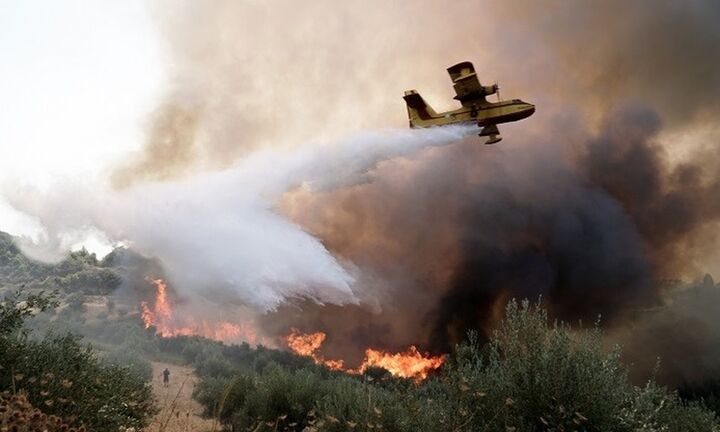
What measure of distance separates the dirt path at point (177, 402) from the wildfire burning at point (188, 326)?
16548 millimetres

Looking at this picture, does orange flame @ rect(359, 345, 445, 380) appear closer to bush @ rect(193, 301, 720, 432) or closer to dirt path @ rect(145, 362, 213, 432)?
dirt path @ rect(145, 362, 213, 432)

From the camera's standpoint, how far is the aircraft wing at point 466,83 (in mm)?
22844

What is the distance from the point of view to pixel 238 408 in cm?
2091

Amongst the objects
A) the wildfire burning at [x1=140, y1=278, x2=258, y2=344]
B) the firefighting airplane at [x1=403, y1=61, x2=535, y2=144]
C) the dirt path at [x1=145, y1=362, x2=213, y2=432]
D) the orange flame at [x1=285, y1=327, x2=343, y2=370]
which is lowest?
the dirt path at [x1=145, y1=362, x2=213, y2=432]

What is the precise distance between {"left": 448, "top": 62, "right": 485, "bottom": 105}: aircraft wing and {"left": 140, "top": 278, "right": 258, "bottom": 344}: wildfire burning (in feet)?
144

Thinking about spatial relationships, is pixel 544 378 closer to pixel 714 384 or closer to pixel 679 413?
pixel 679 413

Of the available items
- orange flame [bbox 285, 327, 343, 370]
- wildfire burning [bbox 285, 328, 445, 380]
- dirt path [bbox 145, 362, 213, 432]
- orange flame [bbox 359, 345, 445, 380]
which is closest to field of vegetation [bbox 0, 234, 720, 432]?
dirt path [bbox 145, 362, 213, 432]

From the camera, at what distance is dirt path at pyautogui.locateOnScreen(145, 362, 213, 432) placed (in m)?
18.9

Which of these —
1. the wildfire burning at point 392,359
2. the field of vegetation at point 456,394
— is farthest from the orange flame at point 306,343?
the field of vegetation at point 456,394

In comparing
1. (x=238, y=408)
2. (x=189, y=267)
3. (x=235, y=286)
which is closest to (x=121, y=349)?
(x=189, y=267)

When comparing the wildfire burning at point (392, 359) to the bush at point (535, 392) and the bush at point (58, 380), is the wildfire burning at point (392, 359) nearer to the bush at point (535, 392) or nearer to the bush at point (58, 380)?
the bush at point (58, 380)

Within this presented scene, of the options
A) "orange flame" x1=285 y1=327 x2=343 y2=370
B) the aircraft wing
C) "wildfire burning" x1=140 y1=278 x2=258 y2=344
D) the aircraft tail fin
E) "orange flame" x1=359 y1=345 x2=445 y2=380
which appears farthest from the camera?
"wildfire burning" x1=140 y1=278 x2=258 y2=344

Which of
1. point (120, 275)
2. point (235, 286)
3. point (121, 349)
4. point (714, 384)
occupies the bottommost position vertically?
point (714, 384)

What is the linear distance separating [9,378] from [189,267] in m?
27.5
